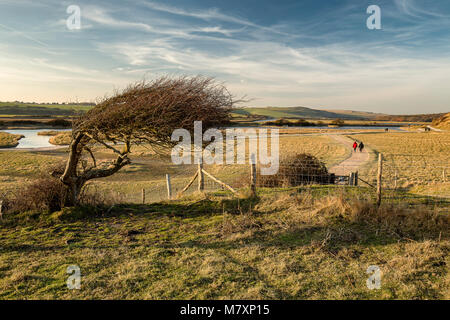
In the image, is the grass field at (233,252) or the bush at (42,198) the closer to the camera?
the grass field at (233,252)

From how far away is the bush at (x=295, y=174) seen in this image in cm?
1229

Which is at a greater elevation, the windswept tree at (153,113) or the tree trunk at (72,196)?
the windswept tree at (153,113)

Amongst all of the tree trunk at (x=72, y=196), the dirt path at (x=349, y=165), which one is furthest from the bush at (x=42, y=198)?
the dirt path at (x=349, y=165)

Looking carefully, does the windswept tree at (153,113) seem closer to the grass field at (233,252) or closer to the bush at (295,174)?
the grass field at (233,252)

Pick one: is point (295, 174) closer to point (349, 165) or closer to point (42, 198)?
point (42, 198)

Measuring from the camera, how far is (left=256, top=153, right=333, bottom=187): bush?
12.3m

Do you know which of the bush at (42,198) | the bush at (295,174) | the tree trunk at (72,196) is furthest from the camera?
the bush at (295,174)

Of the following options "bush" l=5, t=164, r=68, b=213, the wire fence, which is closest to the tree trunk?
"bush" l=5, t=164, r=68, b=213

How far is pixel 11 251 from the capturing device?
5.88 m

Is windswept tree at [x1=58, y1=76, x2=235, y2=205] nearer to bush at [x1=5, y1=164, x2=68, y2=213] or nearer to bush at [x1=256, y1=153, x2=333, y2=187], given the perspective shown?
bush at [x1=5, y1=164, x2=68, y2=213]

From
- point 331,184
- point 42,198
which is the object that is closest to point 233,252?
point 42,198

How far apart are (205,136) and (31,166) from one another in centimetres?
2640
